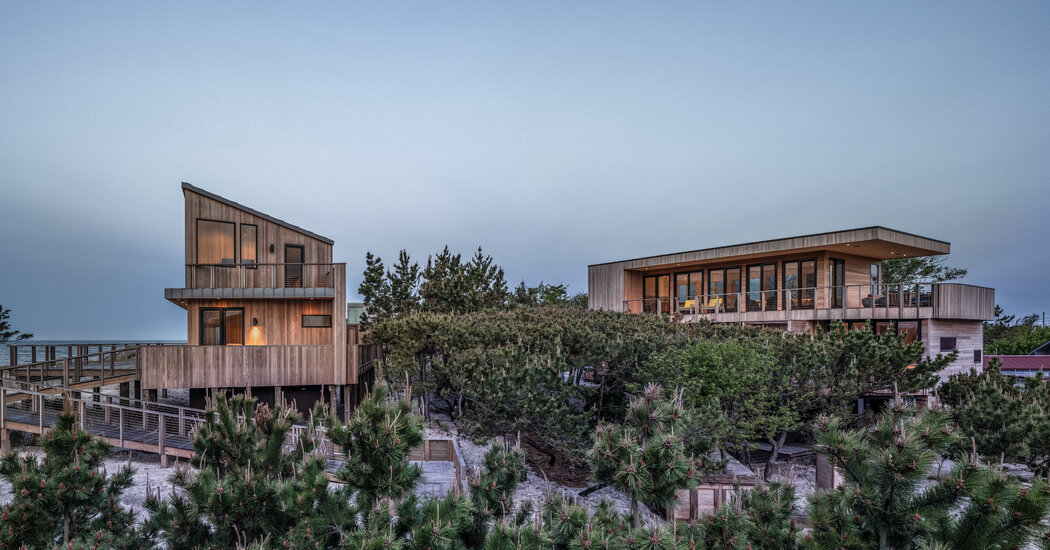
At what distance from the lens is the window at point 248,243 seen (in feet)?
51.3

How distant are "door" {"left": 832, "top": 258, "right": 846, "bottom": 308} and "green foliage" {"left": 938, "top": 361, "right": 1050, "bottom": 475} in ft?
25.7

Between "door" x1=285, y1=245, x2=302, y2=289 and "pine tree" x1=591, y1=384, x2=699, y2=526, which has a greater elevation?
"door" x1=285, y1=245, x2=302, y2=289

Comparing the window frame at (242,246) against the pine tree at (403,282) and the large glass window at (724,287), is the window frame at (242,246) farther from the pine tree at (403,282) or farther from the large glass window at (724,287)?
the large glass window at (724,287)

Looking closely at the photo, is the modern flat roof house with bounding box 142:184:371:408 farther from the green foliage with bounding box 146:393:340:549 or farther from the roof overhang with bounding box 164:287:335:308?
the green foliage with bounding box 146:393:340:549

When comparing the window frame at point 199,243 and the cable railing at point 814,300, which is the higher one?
the window frame at point 199,243

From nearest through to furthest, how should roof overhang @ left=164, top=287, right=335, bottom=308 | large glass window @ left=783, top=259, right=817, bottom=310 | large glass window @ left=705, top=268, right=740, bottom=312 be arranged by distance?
roof overhang @ left=164, top=287, right=335, bottom=308 < large glass window @ left=783, top=259, right=817, bottom=310 < large glass window @ left=705, top=268, right=740, bottom=312

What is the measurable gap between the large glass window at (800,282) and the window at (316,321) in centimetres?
1766

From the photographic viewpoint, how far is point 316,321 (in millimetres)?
16266

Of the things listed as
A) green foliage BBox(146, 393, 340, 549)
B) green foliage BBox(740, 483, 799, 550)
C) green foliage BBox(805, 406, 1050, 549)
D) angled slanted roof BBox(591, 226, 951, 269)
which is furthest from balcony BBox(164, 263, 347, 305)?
angled slanted roof BBox(591, 226, 951, 269)

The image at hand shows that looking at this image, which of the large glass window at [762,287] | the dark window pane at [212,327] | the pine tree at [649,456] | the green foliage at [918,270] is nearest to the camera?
the pine tree at [649,456]

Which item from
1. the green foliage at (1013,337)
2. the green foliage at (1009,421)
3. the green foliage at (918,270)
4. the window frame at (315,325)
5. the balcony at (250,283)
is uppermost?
the green foliage at (918,270)

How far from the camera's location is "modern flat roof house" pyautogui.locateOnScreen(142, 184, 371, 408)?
42.7 feet

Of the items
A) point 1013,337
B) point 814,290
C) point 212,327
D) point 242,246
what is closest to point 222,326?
point 212,327

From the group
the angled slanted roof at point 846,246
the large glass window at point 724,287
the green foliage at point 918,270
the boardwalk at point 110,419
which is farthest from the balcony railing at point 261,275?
the green foliage at point 918,270
